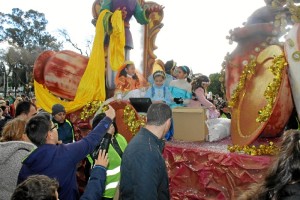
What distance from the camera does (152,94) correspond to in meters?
5.40

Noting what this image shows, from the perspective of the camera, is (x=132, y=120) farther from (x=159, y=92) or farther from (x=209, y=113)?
(x=209, y=113)

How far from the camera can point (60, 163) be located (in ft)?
8.02

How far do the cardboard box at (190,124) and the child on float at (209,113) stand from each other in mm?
142

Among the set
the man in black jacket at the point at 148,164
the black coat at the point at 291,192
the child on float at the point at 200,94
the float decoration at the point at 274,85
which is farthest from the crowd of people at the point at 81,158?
the child on float at the point at 200,94

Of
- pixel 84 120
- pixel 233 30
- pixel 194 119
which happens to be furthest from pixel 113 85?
pixel 233 30

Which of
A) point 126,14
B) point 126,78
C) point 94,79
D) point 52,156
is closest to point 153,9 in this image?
point 126,14

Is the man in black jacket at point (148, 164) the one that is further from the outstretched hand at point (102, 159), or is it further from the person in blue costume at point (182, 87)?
the person in blue costume at point (182, 87)

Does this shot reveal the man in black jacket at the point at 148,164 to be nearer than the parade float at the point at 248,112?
Yes

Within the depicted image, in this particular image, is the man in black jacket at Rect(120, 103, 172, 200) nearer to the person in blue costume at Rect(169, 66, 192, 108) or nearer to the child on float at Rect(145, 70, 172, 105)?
the child on float at Rect(145, 70, 172, 105)

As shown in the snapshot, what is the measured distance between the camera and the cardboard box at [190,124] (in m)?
4.81

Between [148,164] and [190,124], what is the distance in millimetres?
2721

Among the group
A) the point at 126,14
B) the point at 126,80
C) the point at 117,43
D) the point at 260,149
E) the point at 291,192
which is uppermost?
the point at 126,14

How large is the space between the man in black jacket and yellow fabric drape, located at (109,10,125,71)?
4.14m

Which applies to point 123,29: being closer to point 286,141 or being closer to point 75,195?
point 75,195
